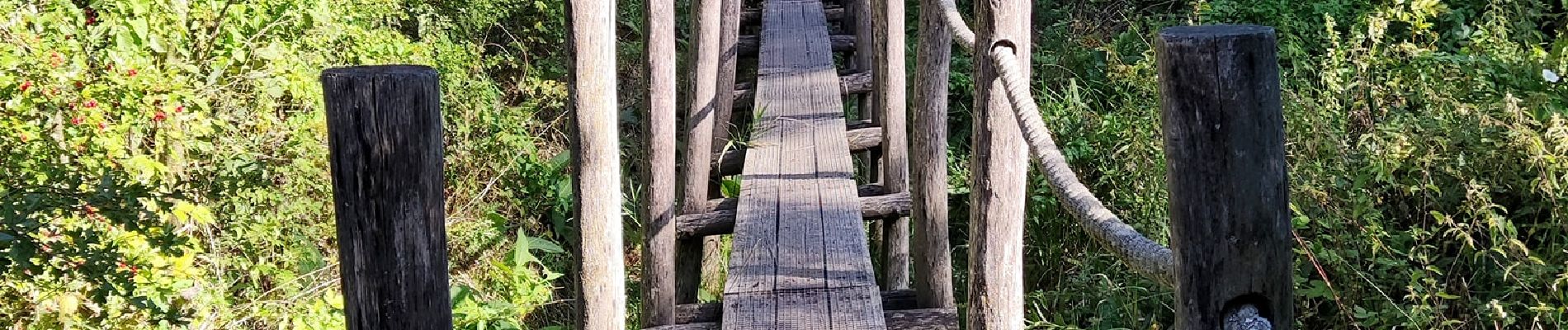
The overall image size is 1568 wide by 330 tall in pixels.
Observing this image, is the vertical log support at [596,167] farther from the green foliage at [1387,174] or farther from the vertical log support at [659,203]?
the green foliage at [1387,174]

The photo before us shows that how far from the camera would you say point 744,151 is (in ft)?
15.8

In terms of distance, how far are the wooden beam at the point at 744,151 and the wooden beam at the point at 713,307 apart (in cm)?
105

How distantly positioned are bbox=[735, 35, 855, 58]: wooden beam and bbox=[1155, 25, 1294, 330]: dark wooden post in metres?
5.18

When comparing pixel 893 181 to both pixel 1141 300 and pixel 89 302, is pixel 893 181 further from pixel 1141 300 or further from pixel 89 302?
pixel 89 302

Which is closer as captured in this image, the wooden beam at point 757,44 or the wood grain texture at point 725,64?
the wood grain texture at point 725,64

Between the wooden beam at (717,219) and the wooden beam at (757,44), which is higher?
the wooden beam at (757,44)

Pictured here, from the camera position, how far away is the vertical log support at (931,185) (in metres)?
3.22

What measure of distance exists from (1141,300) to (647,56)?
2.12 meters

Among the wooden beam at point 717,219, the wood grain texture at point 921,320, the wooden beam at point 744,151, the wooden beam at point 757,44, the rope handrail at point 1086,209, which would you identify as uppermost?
the wooden beam at point 757,44

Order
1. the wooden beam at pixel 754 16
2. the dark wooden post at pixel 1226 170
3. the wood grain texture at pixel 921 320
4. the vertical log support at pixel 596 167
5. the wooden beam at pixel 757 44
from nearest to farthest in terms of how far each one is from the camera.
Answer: the dark wooden post at pixel 1226 170
the vertical log support at pixel 596 167
the wood grain texture at pixel 921 320
the wooden beam at pixel 757 44
the wooden beam at pixel 754 16

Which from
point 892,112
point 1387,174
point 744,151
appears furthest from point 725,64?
point 1387,174

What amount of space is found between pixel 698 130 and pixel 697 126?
0.01 m

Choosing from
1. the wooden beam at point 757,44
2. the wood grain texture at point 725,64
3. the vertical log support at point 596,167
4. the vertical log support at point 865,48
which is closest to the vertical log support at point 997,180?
the vertical log support at point 596,167

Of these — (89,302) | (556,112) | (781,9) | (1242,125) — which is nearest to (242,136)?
(89,302)
